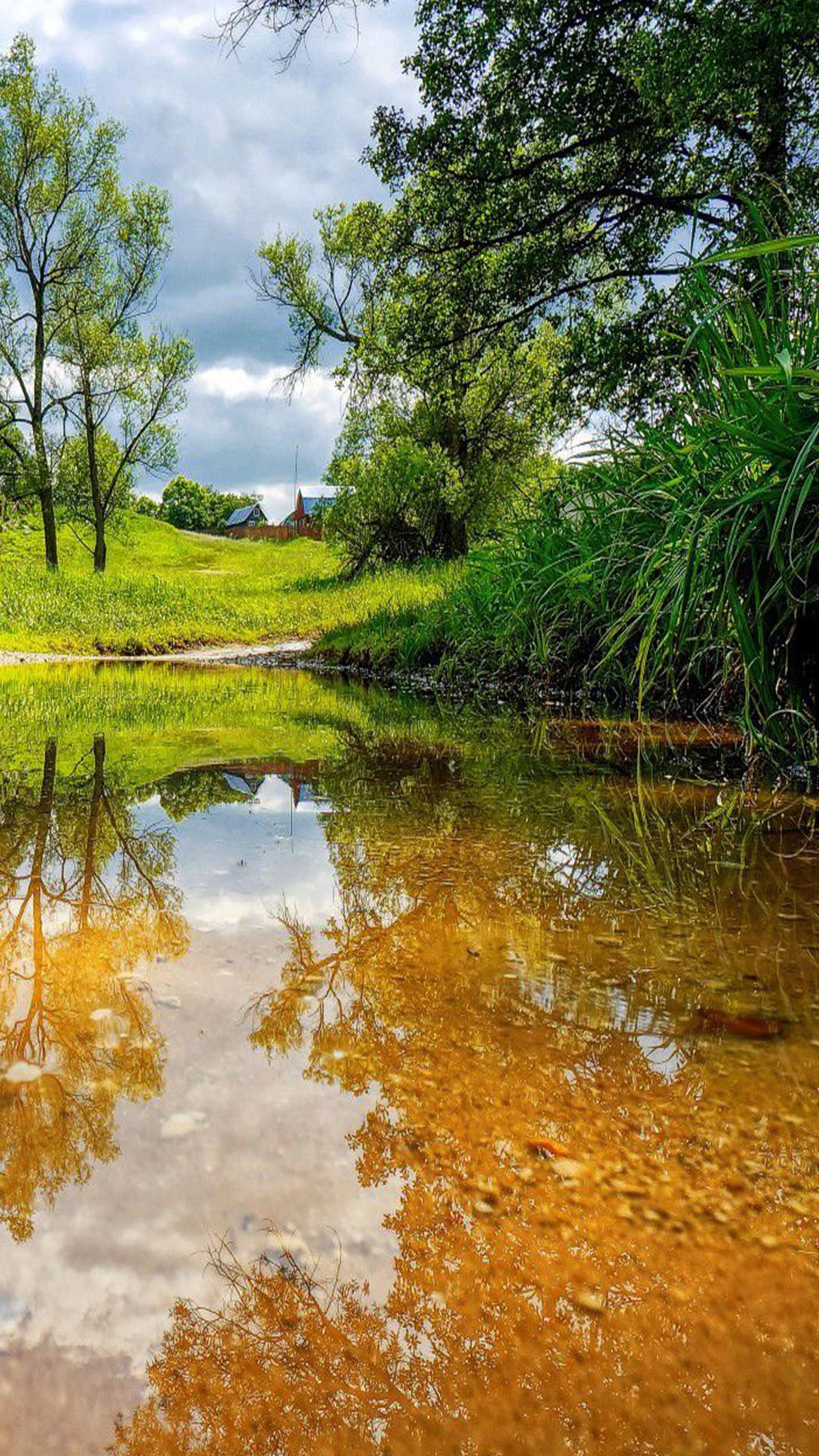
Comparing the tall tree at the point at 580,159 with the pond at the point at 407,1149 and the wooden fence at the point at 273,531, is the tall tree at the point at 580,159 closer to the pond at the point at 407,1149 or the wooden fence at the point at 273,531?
the pond at the point at 407,1149

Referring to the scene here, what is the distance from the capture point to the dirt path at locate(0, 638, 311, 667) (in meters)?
9.59

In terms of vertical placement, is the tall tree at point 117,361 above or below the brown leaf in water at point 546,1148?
above

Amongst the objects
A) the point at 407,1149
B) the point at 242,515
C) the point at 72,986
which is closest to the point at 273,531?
the point at 242,515

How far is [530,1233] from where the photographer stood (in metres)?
0.69

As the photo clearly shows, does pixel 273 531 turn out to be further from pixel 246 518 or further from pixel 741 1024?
pixel 741 1024

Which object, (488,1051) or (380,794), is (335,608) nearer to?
(380,794)

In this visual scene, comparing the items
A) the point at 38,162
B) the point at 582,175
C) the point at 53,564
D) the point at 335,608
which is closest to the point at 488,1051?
the point at 582,175

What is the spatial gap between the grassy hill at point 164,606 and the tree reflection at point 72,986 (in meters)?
6.64

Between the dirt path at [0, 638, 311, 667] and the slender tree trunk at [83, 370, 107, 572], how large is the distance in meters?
13.5

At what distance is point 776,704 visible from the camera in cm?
227

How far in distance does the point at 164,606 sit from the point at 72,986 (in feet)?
47.7

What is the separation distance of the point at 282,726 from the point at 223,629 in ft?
31.2

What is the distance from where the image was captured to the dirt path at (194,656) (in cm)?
959

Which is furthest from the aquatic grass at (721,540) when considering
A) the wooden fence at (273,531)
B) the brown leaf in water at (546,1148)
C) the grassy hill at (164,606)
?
the wooden fence at (273,531)
